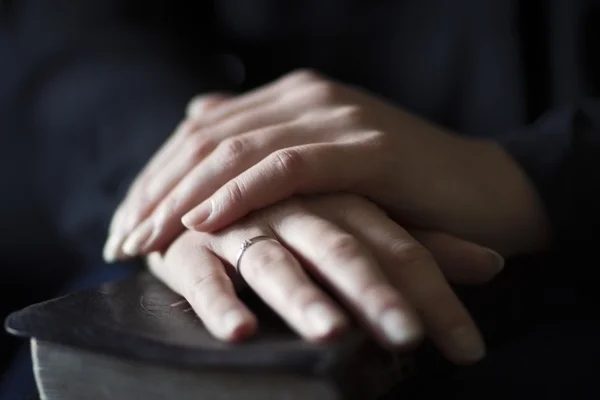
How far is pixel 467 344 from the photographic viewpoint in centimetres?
46

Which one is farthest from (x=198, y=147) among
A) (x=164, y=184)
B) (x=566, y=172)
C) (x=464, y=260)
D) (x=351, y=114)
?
(x=566, y=172)

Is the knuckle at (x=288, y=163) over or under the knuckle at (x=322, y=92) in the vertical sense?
under

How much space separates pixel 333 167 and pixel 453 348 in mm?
176

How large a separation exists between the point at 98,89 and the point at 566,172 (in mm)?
733

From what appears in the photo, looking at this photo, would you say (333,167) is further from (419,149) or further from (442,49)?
(442,49)

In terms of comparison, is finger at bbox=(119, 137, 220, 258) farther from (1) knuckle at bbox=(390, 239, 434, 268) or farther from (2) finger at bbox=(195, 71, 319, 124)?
(1) knuckle at bbox=(390, 239, 434, 268)

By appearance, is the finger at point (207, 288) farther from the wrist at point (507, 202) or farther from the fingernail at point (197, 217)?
the wrist at point (507, 202)

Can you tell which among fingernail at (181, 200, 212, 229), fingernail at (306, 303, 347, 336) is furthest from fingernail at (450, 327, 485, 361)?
fingernail at (181, 200, 212, 229)

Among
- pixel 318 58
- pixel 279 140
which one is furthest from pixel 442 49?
pixel 279 140

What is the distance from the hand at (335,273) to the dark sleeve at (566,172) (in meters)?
0.17

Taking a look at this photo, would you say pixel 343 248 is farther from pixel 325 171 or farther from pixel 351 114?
pixel 351 114

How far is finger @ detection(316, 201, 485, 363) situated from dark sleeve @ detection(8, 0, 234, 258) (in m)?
0.50

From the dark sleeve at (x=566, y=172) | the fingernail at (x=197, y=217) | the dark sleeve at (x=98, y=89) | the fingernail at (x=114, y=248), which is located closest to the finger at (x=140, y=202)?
the fingernail at (x=114, y=248)

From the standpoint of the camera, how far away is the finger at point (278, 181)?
52cm
